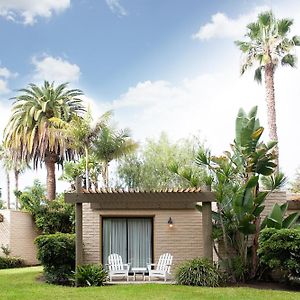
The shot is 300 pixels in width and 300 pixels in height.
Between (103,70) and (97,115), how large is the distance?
3542 mm

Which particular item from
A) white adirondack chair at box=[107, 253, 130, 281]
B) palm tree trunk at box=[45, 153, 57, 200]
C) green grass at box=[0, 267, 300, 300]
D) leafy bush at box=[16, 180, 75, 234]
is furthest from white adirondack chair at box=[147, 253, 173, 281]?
palm tree trunk at box=[45, 153, 57, 200]

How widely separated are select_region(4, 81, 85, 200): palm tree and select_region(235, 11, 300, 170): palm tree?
10779 mm

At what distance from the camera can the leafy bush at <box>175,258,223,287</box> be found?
13.8m

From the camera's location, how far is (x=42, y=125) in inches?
1167

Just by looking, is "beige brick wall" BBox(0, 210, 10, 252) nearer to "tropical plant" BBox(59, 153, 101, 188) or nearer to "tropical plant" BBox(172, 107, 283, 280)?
"tropical plant" BBox(59, 153, 101, 188)

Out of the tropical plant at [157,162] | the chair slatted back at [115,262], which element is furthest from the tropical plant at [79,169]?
the chair slatted back at [115,262]

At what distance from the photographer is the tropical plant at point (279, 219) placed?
14.6 meters

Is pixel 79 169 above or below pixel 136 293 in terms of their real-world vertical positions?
above

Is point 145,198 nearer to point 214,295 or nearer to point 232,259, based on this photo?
point 232,259

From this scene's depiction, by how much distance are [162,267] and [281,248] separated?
396 cm

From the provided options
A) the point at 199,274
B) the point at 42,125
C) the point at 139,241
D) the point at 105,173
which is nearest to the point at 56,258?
the point at 139,241

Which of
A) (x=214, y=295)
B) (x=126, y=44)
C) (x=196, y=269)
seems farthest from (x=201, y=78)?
(x=214, y=295)

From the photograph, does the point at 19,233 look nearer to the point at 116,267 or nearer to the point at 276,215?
the point at 116,267

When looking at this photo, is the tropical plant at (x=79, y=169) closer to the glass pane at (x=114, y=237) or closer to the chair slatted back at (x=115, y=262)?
the glass pane at (x=114, y=237)
